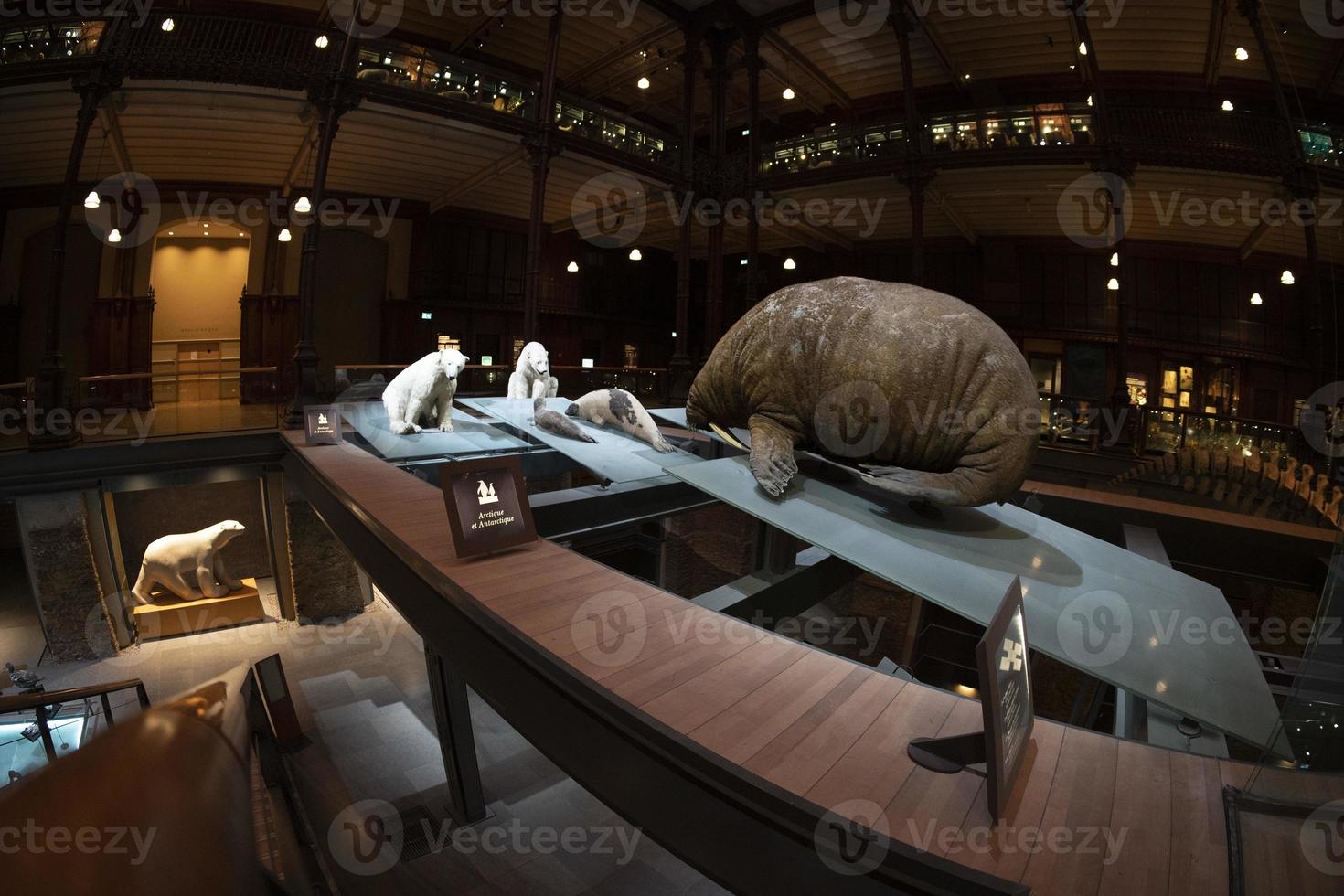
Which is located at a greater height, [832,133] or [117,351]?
[832,133]

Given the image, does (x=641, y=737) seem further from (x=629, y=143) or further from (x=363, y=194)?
(x=363, y=194)

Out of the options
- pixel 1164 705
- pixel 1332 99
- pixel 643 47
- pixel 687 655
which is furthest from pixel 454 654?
pixel 1332 99

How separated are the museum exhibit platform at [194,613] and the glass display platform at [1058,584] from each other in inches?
308

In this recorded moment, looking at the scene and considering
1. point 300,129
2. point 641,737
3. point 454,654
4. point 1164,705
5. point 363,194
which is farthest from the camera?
point 363,194

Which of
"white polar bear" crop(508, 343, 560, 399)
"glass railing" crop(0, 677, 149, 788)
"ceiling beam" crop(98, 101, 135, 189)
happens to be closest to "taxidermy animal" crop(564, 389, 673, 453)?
"white polar bear" crop(508, 343, 560, 399)

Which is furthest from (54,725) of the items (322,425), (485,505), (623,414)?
(322,425)

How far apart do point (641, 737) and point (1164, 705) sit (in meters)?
1.52

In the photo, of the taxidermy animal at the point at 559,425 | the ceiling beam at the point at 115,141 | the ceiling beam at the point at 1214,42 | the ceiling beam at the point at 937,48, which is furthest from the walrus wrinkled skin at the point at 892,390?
the ceiling beam at the point at 115,141

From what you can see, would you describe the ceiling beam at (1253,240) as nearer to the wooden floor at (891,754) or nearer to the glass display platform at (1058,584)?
the glass display platform at (1058,584)

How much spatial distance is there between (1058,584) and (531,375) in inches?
209

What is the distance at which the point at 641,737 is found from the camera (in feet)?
5.56

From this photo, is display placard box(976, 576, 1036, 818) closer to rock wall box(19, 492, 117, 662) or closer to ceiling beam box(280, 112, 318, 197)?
rock wall box(19, 492, 117, 662)

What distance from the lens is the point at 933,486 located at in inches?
107

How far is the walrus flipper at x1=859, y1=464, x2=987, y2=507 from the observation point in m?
2.69
